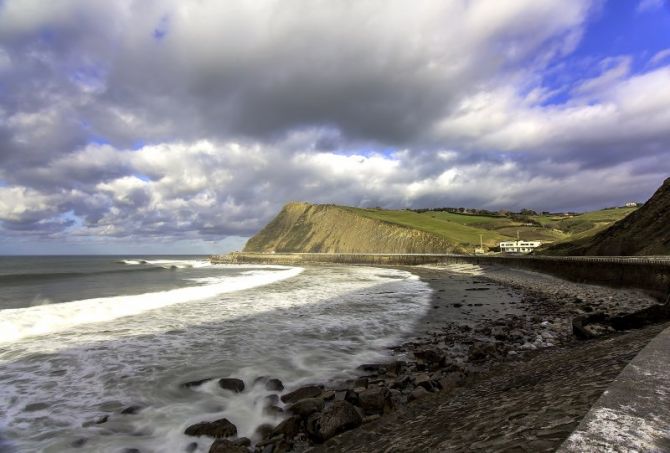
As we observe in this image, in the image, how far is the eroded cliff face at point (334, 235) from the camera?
10678 centimetres

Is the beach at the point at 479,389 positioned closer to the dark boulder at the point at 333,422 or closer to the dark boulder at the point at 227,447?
the dark boulder at the point at 333,422

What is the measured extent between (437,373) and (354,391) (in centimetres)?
203

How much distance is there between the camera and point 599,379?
4.69 metres

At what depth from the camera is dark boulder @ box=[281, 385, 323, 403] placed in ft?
24.8

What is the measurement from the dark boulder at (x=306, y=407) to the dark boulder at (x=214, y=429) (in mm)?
1101

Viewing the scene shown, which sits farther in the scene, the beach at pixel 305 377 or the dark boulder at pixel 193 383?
the dark boulder at pixel 193 383

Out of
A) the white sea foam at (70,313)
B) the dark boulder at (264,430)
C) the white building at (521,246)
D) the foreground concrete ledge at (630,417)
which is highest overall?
the foreground concrete ledge at (630,417)

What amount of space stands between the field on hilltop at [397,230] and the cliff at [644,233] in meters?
57.9

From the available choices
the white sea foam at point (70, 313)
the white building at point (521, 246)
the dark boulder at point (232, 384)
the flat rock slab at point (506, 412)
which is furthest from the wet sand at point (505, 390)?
the white building at point (521, 246)

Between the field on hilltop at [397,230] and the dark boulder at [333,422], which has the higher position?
the field on hilltop at [397,230]

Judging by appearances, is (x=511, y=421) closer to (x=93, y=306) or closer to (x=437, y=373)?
(x=437, y=373)

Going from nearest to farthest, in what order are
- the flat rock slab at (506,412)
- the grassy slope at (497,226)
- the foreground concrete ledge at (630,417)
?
the foreground concrete ledge at (630,417)
the flat rock slab at (506,412)
the grassy slope at (497,226)

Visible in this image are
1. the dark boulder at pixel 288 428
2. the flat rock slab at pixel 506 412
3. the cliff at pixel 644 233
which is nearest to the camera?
the flat rock slab at pixel 506 412

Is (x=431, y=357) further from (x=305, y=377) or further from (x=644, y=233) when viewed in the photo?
(x=644, y=233)
